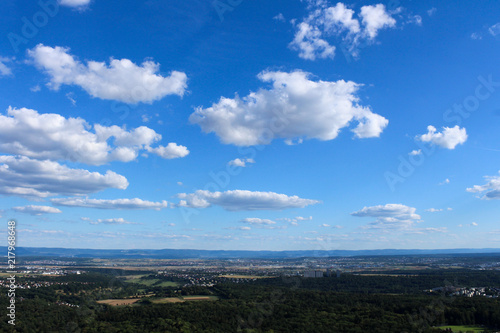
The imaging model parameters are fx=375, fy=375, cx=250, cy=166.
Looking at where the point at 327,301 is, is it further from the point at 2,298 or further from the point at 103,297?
the point at 2,298

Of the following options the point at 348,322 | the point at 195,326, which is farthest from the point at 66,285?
the point at 348,322

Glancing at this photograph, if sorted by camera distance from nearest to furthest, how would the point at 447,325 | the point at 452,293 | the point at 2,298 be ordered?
the point at 447,325
the point at 2,298
the point at 452,293

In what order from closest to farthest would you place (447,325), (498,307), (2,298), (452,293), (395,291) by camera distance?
(447,325) < (498,307) < (2,298) < (452,293) < (395,291)

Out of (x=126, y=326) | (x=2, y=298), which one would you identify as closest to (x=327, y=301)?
(x=126, y=326)

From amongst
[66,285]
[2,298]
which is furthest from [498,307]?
[66,285]

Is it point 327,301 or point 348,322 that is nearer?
point 348,322

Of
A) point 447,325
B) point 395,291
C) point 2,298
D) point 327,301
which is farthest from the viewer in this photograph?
point 395,291

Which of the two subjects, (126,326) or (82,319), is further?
(82,319)

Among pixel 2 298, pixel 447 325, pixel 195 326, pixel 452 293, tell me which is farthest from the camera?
pixel 452 293

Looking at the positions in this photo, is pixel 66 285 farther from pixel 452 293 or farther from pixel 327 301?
pixel 452 293
